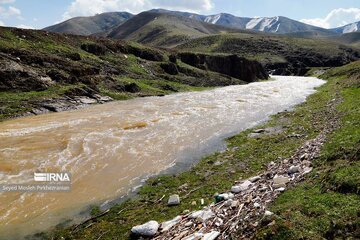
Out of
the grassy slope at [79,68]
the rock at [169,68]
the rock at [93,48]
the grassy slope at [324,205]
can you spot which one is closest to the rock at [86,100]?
the grassy slope at [79,68]

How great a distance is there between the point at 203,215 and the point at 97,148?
14.5 meters

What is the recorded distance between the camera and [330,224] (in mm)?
9477

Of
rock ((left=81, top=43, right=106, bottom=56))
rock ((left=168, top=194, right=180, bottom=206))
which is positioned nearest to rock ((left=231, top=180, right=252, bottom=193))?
rock ((left=168, top=194, right=180, bottom=206))

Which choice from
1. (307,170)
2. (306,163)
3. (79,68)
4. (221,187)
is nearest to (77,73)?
(79,68)

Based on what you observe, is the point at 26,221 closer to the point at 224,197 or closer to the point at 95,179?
the point at 95,179

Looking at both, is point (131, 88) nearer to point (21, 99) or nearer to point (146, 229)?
point (21, 99)

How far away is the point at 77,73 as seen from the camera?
185 feet

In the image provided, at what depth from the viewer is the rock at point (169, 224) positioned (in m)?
12.1

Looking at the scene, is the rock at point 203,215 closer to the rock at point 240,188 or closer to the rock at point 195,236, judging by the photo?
the rock at point 195,236

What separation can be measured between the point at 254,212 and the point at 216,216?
4.76ft

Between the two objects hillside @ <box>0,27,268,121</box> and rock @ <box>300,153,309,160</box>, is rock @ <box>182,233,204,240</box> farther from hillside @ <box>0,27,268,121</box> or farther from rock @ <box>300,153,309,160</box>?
hillside @ <box>0,27,268,121</box>

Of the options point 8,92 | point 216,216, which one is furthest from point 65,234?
point 8,92

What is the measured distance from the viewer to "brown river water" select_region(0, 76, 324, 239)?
611 inches

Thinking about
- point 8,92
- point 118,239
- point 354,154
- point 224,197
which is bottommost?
point 118,239
